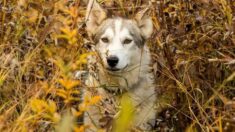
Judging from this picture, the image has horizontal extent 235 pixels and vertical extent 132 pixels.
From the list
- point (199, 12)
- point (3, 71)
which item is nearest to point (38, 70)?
point (3, 71)

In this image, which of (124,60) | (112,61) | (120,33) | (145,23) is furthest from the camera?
(145,23)

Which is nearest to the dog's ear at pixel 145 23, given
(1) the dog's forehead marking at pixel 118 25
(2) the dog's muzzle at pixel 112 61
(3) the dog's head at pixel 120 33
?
(3) the dog's head at pixel 120 33

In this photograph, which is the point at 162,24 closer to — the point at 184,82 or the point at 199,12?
the point at 199,12

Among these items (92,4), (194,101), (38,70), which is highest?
(92,4)

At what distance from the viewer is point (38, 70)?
4805 mm

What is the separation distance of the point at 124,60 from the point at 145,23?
0.52 metres

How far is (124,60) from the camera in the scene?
472cm

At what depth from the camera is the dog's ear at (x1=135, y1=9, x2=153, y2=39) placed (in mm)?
5057

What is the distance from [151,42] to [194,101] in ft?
2.88

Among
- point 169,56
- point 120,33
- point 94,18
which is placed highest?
point 94,18

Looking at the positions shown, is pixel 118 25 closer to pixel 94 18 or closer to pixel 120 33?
pixel 120 33

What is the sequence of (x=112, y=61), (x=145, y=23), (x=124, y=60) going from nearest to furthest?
(x=112, y=61) < (x=124, y=60) < (x=145, y=23)

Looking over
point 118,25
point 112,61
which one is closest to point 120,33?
point 118,25

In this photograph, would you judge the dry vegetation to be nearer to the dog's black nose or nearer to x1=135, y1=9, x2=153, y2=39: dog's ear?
x1=135, y1=9, x2=153, y2=39: dog's ear
